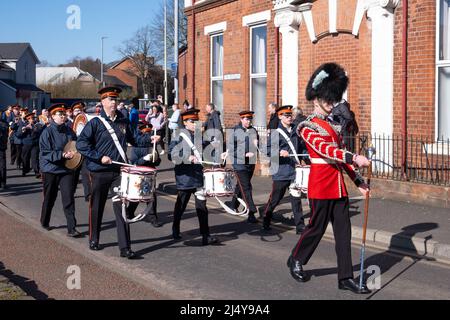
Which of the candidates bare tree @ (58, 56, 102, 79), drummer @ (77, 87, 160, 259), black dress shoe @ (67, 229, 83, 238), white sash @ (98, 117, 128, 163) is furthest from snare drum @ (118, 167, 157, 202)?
bare tree @ (58, 56, 102, 79)

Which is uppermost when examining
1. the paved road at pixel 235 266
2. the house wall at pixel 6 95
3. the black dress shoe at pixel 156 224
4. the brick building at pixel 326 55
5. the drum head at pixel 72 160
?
the house wall at pixel 6 95

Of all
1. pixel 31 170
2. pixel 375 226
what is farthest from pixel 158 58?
pixel 375 226

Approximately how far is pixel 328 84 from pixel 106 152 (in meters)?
3.33

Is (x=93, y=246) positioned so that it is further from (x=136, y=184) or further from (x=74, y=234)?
(x=136, y=184)

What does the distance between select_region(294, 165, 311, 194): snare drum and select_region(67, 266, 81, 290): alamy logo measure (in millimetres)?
3703

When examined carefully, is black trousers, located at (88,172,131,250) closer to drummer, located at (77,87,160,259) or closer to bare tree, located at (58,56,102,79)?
drummer, located at (77,87,160,259)

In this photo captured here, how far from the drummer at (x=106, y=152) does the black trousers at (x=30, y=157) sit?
11.0 m

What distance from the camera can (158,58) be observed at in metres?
69.5

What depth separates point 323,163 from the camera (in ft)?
25.3

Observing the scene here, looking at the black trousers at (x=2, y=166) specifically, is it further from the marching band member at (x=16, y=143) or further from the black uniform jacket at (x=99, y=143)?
the black uniform jacket at (x=99, y=143)

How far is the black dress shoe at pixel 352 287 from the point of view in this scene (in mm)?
7520

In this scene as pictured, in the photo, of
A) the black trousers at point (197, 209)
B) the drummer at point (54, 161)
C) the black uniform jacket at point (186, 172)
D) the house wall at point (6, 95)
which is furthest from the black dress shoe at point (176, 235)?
the house wall at point (6, 95)
